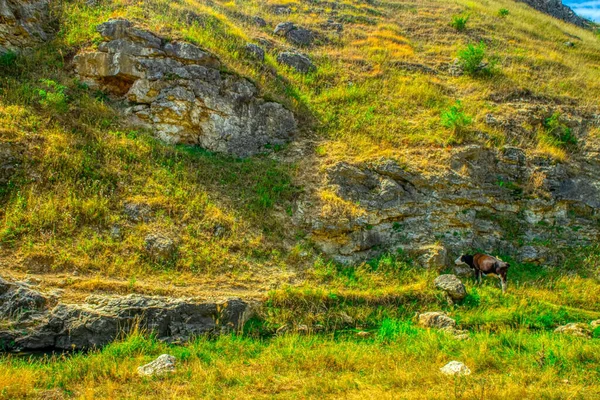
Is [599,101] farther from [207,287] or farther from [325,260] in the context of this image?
[207,287]

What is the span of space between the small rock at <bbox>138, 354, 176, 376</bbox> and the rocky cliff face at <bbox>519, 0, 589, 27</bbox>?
160 ft

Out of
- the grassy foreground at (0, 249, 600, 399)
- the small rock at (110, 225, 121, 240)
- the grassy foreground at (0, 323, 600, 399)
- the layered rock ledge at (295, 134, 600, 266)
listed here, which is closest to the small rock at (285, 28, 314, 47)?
the layered rock ledge at (295, 134, 600, 266)

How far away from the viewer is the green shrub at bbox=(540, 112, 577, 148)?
45.7 feet

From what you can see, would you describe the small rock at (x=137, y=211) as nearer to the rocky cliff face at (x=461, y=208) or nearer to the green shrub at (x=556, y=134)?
the rocky cliff face at (x=461, y=208)

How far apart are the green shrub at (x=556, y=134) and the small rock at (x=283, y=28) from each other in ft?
46.1

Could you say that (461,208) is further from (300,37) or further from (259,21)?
(259,21)

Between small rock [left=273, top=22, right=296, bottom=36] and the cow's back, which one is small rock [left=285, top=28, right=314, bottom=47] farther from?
the cow's back

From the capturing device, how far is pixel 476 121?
14.3m

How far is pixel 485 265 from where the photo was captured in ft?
31.8

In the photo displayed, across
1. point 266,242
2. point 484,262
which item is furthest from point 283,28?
point 484,262

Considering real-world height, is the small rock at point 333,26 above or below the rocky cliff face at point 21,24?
above

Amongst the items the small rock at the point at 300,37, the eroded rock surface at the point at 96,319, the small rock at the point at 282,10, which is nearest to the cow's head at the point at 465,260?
the eroded rock surface at the point at 96,319

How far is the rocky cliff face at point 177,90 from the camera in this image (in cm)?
1204

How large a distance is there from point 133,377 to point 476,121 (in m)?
14.5
